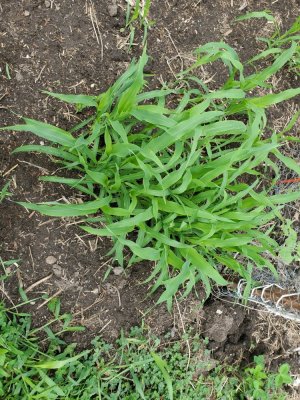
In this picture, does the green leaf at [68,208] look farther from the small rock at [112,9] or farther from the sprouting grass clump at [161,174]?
the small rock at [112,9]

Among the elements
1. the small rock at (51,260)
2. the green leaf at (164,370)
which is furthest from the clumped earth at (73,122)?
the green leaf at (164,370)

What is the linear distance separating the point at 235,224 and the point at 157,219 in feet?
1.06

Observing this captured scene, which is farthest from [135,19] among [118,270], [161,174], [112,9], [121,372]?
[121,372]

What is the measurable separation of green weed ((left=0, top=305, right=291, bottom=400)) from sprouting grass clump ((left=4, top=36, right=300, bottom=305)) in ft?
1.22

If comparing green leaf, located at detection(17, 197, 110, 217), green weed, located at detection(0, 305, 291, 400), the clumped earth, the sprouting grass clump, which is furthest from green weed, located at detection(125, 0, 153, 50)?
green weed, located at detection(0, 305, 291, 400)

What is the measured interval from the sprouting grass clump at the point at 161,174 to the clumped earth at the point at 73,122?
10 cm

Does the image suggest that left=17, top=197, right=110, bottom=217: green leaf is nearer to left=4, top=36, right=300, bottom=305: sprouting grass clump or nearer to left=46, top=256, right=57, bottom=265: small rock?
left=4, top=36, right=300, bottom=305: sprouting grass clump

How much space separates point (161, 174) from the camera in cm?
211

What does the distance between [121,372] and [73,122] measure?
1.09 meters

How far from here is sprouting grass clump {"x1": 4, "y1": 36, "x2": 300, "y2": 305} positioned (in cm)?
192

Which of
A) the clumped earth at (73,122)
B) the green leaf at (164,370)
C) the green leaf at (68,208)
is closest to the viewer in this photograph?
the green leaf at (68,208)

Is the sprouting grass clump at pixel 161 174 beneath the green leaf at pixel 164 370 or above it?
above

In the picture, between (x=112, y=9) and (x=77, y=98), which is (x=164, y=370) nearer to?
(x=77, y=98)

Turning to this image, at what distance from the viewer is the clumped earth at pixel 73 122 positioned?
204 cm
